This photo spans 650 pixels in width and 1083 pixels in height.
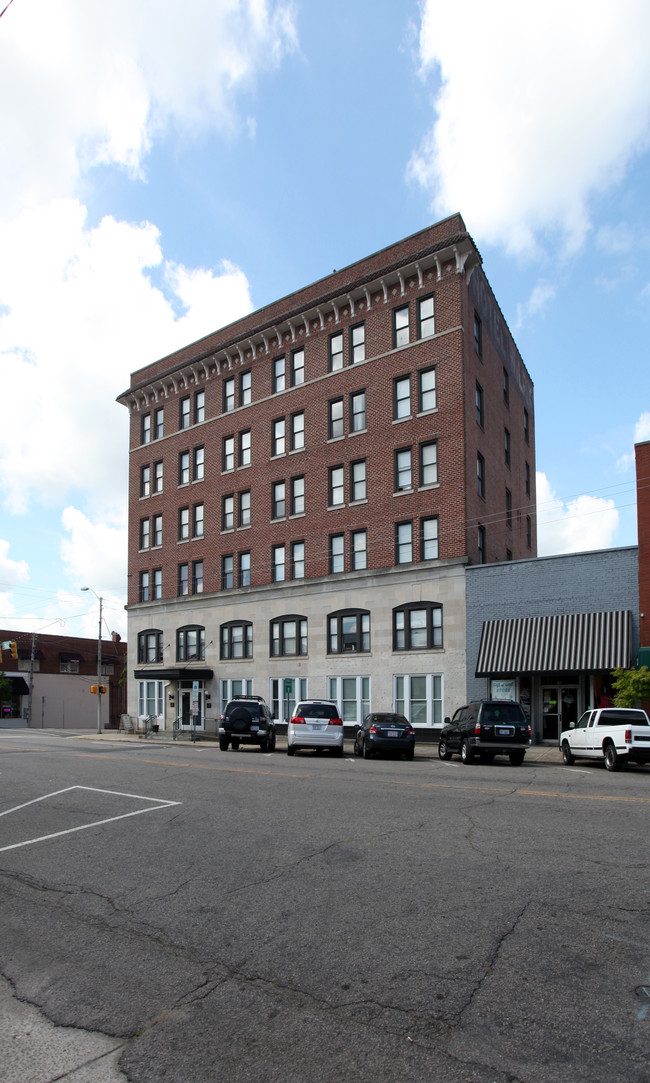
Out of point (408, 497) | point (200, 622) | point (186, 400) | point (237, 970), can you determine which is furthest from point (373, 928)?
point (186, 400)

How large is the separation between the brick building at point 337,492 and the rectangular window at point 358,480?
0.25 ft

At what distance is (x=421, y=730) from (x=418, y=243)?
21.4m

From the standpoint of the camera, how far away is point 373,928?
5.93 meters

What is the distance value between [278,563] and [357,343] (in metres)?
11.5

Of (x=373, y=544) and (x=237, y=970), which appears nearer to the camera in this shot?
(x=237, y=970)

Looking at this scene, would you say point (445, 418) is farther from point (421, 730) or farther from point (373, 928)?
point (373, 928)

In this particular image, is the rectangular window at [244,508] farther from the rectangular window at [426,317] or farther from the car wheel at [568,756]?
the car wheel at [568,756]

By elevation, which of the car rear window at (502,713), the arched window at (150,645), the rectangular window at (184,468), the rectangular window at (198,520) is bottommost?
the car rear window at (502,713)

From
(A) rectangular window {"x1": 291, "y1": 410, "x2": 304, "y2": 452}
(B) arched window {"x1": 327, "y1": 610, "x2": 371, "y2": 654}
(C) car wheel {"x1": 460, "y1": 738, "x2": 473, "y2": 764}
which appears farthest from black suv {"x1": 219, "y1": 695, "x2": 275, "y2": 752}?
(A) rectangular window {"x1": 291, "y1": 410, "x2": 304, "y2": 452}

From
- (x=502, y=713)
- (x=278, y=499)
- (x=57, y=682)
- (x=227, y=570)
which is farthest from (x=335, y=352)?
(x=57, y=682)

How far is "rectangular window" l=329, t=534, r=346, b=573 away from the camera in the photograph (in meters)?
36.5

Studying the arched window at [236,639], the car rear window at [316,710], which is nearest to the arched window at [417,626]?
the car rear window at [316,710]

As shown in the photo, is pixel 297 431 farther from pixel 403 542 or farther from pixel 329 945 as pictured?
pixel 329 945

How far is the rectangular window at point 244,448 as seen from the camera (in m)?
42.1
